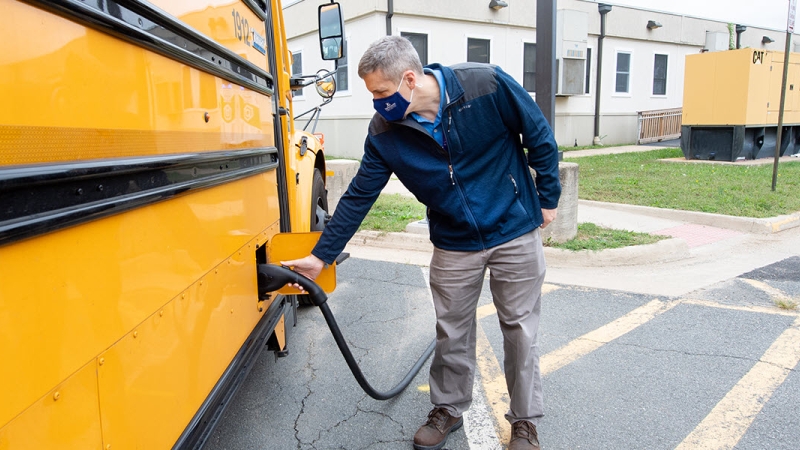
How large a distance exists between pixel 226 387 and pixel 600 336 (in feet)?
8.65

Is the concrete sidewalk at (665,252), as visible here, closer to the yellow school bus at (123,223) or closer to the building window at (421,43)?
the yellow school bus at (123,223)

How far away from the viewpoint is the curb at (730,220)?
6852 mm

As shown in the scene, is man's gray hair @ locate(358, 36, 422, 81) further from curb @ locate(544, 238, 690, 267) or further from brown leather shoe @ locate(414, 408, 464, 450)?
curb @ locate(544, 238, 690, 267)

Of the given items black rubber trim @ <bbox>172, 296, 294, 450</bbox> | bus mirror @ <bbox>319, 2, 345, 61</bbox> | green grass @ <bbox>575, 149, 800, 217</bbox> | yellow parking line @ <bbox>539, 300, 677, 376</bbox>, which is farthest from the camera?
green grass @ <bbox>575, 149, 800, 217</bbox>

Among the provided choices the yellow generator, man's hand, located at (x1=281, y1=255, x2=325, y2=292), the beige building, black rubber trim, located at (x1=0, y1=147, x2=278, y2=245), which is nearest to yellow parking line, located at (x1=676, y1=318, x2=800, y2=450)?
man's hand, located at (x1=281, y1=255, x2=325, y2=292)

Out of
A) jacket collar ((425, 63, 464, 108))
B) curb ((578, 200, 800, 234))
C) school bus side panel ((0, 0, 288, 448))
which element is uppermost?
jacket collar ((425, 63, 464, 108))

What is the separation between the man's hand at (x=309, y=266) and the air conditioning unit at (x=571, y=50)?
15824mm

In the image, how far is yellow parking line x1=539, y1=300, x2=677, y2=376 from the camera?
3.58 m

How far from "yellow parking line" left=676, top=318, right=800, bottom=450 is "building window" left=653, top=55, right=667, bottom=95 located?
19.1 m

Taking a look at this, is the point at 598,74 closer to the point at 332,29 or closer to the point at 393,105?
the point at 332,29

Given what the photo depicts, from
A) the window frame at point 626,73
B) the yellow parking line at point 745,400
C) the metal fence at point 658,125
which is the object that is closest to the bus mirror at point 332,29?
the yellow parking line at point 745,400

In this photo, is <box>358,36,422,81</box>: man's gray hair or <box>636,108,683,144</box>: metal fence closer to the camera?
<box>358,36,422,81</box>: man's gray hair

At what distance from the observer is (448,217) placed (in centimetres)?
253

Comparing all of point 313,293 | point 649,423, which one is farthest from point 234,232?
point 649,423
